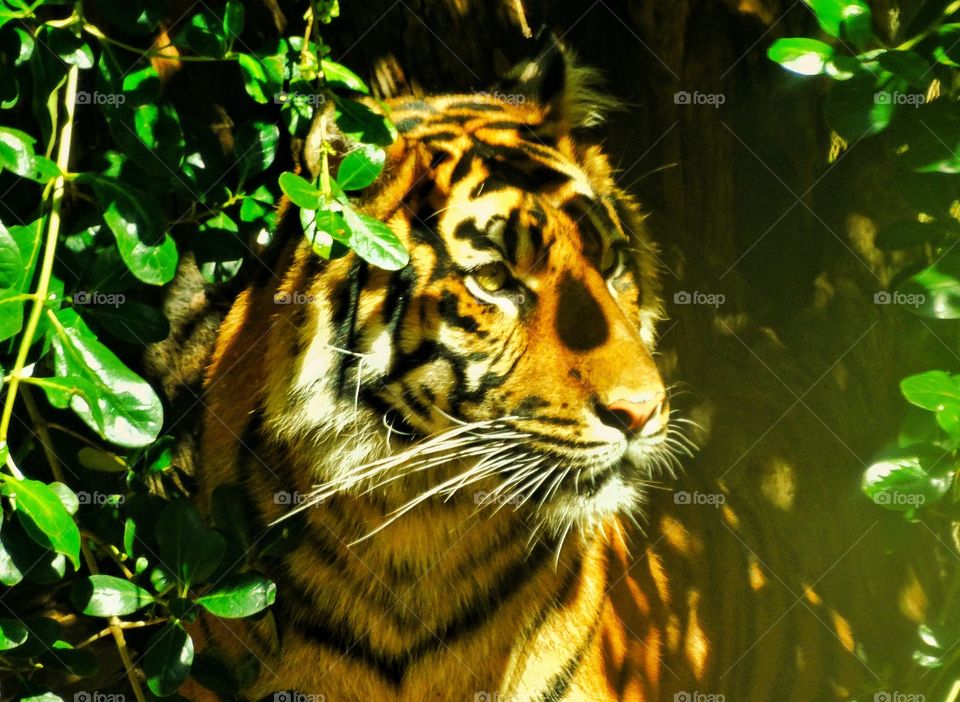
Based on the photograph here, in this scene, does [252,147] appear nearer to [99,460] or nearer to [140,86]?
[140,86]

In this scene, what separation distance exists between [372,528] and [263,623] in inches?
11.5

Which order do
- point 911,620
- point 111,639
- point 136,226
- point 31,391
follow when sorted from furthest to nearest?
point 911,620 → point 111,639 → point 31,391 → point 136,226

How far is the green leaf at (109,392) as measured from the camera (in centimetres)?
174

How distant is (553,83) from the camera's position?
2.34 m

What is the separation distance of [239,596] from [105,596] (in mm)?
228

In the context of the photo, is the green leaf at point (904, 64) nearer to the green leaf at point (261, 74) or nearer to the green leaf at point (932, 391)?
the green leaf at point (932, 391)

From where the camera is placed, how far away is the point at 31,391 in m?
2.10

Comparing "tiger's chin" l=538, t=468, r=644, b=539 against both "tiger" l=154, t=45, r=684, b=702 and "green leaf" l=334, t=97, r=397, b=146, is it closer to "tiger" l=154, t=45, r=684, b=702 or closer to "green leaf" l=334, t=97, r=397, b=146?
"tiger" l=154, t=45, r=684, b=702

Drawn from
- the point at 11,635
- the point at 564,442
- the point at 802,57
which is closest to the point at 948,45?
the point at 802,57

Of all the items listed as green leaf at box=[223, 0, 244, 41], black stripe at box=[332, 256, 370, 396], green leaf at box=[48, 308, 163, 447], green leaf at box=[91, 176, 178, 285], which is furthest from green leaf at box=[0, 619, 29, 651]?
green leaf at box=[223, 0, 244, 41]

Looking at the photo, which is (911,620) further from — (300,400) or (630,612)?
(300,400)

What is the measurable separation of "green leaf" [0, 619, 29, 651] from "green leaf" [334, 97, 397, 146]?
1026 millimetres

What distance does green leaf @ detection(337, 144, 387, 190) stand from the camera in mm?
1824

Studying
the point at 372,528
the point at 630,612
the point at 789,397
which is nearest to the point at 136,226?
the point at 372,528
